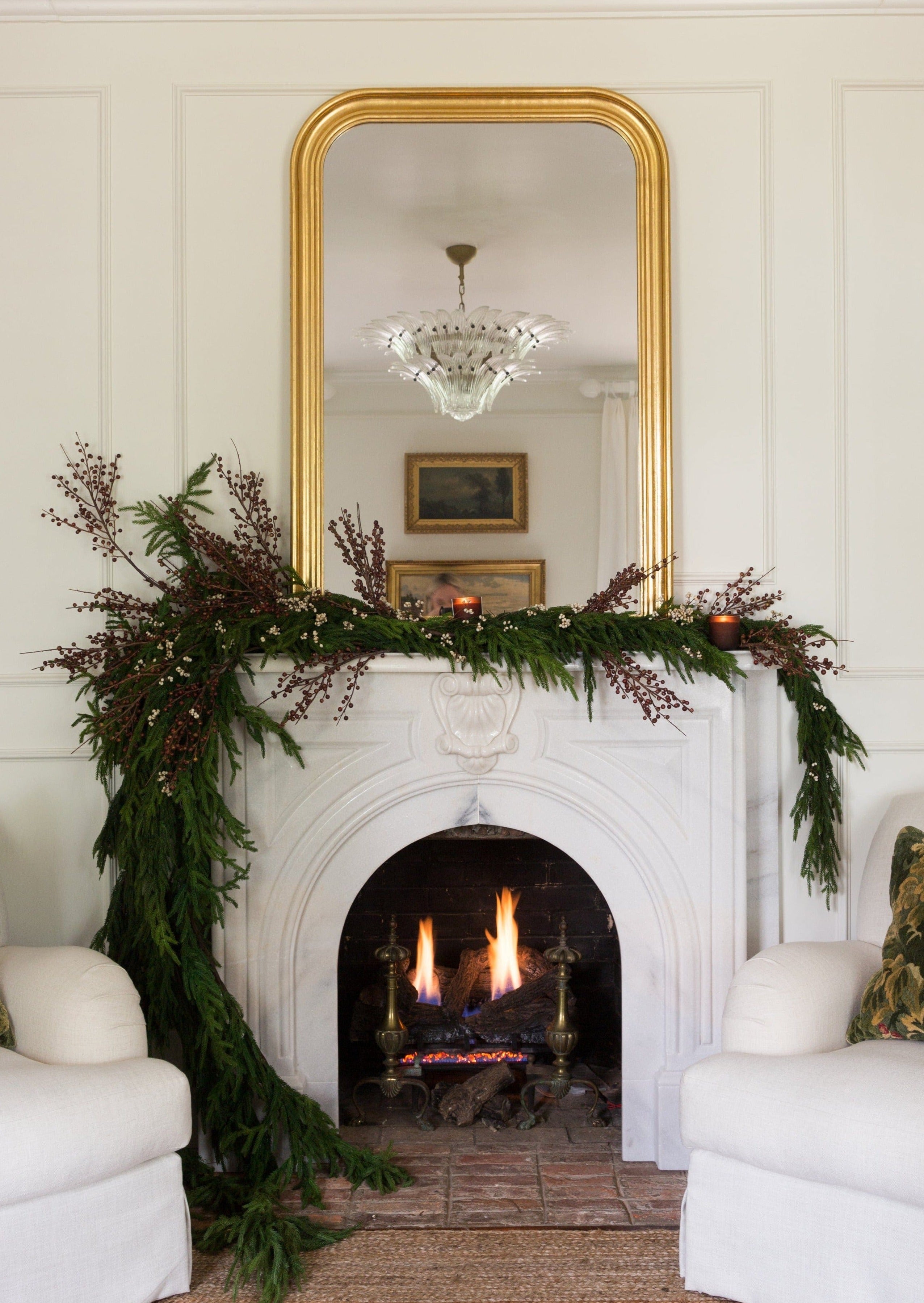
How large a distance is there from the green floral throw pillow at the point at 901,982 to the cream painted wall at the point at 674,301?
1.77 feet

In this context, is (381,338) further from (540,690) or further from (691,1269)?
(691,1269)

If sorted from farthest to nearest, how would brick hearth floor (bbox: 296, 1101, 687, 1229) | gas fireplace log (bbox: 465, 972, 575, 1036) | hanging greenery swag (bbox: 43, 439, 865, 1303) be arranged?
gas fireplace log (bbox: 465, 972, 575, 1036), hanging greenery swag (bbox: 43, 439, 865, 1303), brick hearth floor (bbox: 296, 1101, 687, 1229)

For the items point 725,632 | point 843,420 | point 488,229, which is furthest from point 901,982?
point 488,229

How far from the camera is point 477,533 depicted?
2.37 meters

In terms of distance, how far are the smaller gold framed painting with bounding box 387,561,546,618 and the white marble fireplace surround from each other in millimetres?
226

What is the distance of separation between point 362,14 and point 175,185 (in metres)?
0.63

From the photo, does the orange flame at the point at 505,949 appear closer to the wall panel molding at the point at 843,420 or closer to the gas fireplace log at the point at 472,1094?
the gas fireplace log at the point at 472,1094

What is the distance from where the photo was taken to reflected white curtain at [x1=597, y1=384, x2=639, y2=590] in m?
2.38

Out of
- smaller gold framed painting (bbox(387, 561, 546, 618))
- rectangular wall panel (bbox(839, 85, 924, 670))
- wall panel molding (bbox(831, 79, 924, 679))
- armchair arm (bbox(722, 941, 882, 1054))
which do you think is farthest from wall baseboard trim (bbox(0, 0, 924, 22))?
armchair arm (bbox(722, 941, 882, 1054))

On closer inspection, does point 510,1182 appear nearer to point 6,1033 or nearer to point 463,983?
point 463,983

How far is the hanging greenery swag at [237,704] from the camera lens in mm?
2107

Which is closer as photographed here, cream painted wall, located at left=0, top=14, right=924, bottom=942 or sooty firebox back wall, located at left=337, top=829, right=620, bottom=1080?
cream painted wall, located at left=0, top=14, right=924, bottom=942

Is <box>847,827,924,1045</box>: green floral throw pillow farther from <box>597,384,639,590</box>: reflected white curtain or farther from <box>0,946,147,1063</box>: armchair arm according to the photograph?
<box>0,946,147,1063</box>: armchair arm

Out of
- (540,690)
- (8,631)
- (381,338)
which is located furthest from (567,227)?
(8,631)
